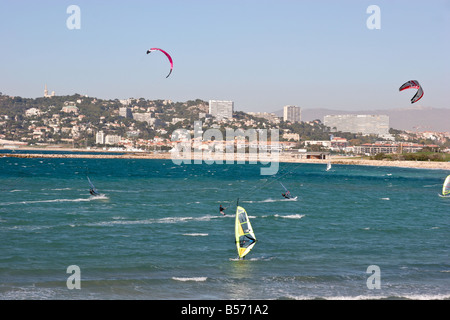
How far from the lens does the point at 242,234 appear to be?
1977 cm

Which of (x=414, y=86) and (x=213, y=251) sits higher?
(x=414, y=86)

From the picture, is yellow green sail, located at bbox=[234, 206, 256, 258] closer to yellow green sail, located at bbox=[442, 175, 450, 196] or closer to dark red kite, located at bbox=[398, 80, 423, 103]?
dark red kite, located at bbox=[398, 80, 423, 103]

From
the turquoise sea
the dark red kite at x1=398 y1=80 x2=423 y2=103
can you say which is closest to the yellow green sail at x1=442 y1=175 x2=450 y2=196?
the turquoise sea

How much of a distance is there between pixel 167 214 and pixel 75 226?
7025 mm

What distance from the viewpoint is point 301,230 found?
27.5 m

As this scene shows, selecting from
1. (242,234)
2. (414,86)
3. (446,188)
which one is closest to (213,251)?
(242,234)

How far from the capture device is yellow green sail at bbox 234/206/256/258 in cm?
1956

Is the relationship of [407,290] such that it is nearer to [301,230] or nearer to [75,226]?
[301,230]

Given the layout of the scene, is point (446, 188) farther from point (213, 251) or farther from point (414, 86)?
point (213, 251)

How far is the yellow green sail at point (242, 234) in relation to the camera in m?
19.6

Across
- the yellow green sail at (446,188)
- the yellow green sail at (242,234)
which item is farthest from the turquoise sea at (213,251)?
the yellow green sail at (446,188)

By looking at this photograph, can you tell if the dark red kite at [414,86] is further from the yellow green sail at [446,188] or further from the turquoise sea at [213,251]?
the yellow green sail at [446,188]
